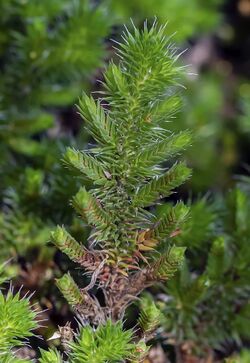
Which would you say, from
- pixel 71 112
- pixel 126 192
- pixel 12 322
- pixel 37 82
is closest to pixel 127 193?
pixel 126 192

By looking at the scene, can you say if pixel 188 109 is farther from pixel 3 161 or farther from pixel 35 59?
pixel 3 161

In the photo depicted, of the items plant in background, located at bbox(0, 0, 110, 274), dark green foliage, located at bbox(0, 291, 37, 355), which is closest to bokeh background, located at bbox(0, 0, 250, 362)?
plant in background, located at bbox(0, 0, 110, 274)

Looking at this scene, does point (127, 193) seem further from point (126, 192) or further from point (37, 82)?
point (37, 82)

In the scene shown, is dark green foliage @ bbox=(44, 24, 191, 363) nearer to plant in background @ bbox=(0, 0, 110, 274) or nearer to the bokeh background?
the bokeh background

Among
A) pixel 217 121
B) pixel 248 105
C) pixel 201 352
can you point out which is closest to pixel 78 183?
pixel 201 352

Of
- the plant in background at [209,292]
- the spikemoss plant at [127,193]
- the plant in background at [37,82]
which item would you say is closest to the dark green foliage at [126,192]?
the spikemoss plant at [127,193]

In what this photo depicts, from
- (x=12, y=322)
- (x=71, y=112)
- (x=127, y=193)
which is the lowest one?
(x=12, y=322)

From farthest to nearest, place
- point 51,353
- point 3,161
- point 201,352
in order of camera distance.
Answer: point 3,161
point 201,352
point 51,353

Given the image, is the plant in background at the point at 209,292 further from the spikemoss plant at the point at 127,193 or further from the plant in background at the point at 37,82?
the plant in background at the point at 37,82
